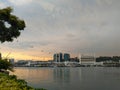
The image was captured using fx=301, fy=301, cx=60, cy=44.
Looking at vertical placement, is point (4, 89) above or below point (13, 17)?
below

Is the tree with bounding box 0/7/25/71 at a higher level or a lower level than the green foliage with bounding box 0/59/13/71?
higher

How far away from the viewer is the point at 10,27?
3148cm

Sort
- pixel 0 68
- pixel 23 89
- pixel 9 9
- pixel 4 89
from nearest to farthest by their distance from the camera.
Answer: pixel 4 89
pixel 23 89
pixel 0 68
pixel 9 9

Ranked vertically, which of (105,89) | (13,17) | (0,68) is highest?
(13,17)

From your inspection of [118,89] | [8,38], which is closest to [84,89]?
[118,89]

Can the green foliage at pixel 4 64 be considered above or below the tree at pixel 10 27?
below

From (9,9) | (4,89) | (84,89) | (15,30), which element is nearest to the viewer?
(4,89)

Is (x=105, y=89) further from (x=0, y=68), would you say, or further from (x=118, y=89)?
(x=0, y=68)

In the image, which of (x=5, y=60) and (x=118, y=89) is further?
(x=118, y=89)

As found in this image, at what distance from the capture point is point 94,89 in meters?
65.2

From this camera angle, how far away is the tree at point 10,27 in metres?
30.2

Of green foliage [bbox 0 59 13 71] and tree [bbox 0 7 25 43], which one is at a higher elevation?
tree [bbox 0 7 25 43]

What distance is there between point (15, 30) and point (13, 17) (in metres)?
1.67

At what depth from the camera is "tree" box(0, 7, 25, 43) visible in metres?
30.2
